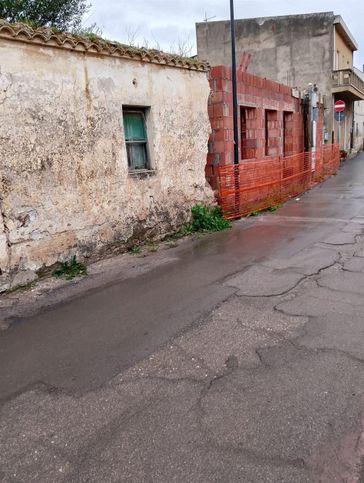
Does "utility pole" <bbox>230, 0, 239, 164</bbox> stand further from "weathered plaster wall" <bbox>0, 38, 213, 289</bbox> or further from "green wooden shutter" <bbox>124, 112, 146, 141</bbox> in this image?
"green wooden shutter" <bbox>124, 112, 146, 141</bbox>

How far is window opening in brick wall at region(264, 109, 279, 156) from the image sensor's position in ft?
41.3

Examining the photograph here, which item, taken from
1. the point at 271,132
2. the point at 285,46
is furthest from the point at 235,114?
the point at 285,46

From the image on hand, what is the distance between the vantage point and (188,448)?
249 cm

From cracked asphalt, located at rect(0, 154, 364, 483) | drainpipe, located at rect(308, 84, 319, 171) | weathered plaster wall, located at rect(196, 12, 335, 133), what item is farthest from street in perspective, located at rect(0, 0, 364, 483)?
weathered plaster wall, located at rect(196, 12, 335, 133)

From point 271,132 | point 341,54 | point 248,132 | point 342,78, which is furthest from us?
point 341,54

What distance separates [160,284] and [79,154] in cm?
236

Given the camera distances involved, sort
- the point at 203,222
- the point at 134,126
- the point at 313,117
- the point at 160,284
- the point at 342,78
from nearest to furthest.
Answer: the point at 160,284
the point at 134,126
the point at 203,222
the point at 313,117
the point at 342,78

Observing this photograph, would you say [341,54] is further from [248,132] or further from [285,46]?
[248,132]

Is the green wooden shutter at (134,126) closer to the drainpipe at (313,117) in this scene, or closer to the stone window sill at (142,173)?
the stone window sill at (142,173)

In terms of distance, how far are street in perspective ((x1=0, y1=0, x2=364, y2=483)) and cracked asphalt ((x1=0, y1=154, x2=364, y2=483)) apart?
0.02m

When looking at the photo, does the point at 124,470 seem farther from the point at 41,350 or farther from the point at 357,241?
the point at 357,241

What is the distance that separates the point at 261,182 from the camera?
1091 cm

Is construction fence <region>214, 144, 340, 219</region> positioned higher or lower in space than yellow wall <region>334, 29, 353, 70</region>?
lower

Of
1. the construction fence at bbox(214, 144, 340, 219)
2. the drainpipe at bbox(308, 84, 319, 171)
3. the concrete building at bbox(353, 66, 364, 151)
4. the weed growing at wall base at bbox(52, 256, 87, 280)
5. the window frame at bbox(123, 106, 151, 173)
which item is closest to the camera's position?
the weed growing at wall base at bbox(52, 256, 87, 280)
